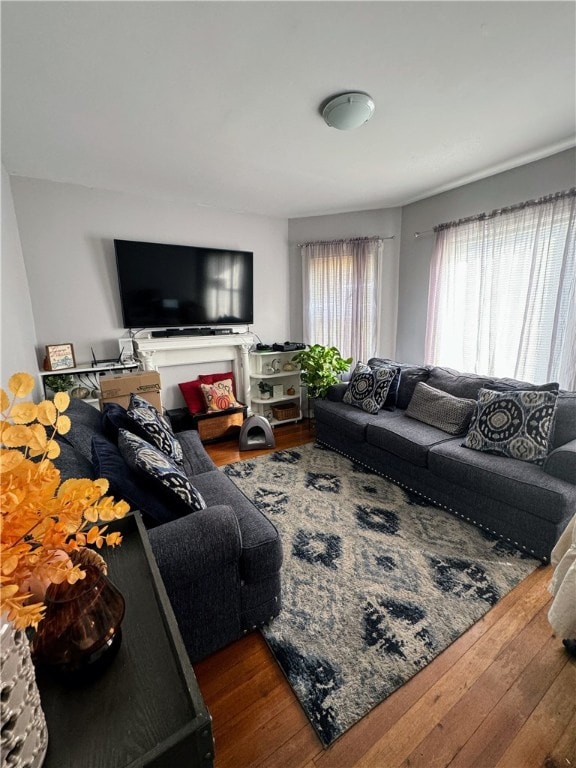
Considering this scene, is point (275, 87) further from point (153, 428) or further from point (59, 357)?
point (59, 357)

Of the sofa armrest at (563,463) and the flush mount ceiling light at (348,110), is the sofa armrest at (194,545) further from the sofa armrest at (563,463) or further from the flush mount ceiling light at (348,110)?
the flush mount ceiling light at (348,110)

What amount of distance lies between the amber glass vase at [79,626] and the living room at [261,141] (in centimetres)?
79

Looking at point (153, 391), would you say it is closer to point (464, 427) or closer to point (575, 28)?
point (464, 427)

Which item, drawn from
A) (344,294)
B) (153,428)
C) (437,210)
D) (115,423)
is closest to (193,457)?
(153,428)

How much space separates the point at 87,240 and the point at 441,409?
3470 mm

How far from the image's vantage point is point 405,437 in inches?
92.9

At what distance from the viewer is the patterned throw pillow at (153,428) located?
1815mm

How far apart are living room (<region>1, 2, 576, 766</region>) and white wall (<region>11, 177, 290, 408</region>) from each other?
12 mm

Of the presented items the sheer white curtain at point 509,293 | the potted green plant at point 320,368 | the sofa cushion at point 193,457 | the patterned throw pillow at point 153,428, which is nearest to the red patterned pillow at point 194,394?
the sofa cushion at point 193,457

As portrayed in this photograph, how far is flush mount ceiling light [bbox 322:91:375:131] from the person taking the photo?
170cm

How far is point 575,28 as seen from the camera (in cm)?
133

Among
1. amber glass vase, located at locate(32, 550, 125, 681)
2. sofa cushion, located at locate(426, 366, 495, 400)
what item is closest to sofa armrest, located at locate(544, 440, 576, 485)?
sofa cushion, located at locate(426, 366, 495, 400)

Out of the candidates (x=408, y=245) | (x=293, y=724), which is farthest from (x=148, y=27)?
(x=408, y=245)

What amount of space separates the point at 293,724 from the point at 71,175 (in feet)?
12.2
